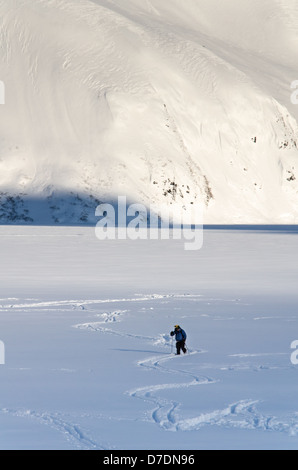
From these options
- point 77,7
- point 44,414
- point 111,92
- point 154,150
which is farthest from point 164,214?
point 44,414

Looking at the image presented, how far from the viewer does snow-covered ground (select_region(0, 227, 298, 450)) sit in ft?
27.0

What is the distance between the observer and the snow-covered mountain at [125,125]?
7806 centimetres

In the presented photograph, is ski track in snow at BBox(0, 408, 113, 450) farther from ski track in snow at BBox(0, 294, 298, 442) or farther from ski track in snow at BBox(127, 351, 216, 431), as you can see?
ski track in snow at BBox(127, 351, 216, 431)

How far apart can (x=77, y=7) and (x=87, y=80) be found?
1171 centimetres

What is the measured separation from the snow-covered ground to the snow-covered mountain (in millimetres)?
52158

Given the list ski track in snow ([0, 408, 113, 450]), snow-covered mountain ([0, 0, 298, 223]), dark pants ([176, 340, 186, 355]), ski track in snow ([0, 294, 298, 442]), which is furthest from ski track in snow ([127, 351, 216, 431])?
snow-covered mountain ([0, 0, 298, 223])

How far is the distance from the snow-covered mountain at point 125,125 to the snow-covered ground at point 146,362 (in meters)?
52.2

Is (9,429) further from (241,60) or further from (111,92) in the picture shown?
(241,60)

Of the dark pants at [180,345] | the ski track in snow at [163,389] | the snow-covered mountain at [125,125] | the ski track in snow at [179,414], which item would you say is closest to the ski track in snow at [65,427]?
the ski track in snow at [179,414]

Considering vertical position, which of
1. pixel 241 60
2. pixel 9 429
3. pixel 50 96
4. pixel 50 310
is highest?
pixel 241 60

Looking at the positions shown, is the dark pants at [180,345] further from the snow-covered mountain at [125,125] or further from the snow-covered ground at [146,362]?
the snow-covered mountain at [125,125]

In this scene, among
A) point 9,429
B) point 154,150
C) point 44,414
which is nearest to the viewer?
point 9,429

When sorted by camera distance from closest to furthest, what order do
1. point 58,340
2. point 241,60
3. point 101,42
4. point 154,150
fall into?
point 58,340
point 154,150
point 101,42
point 241,60

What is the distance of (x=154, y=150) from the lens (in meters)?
83.3
